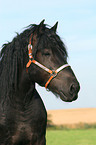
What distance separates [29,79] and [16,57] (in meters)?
0.56

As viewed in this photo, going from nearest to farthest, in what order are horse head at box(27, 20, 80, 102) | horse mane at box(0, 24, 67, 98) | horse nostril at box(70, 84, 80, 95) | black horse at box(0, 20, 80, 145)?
1. horse nostril at box(70, 84, 80, 95)
2. horse head at box(27, 20, 80, 102)
3. black horse at box(0, 20, 80, 145)
4. horse mane at box(0, 24, 67, 98)

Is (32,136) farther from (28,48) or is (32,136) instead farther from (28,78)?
(28,48)

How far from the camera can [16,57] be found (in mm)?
5590

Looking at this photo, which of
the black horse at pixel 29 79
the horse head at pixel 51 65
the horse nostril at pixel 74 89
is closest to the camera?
the horse nostril at pixel 74 89

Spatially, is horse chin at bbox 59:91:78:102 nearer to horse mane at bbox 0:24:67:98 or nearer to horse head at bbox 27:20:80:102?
horse head at bbox 27:20:80:102

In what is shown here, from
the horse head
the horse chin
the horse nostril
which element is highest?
the horse head

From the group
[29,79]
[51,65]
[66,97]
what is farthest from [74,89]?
[29,79]

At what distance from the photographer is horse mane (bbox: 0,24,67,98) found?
18.0 ft

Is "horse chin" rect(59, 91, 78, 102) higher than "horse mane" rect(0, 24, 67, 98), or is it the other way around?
"horse mane" rect(0, 24, 67, 98)

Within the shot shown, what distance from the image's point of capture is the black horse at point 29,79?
→ 5.25m

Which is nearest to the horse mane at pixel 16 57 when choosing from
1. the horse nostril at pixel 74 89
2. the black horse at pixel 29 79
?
the black horse at pixel 29 79

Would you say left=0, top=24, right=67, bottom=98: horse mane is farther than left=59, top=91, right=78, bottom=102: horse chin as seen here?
Yes

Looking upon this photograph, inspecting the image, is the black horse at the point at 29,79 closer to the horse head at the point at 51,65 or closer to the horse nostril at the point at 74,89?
the horse head at the point at 51,65

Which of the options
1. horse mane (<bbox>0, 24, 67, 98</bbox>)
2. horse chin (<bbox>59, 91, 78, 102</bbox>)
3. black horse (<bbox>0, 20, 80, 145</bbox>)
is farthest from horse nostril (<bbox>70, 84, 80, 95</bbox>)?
horse mane (<bbox>0, 24, 67, 98</bbox>)
